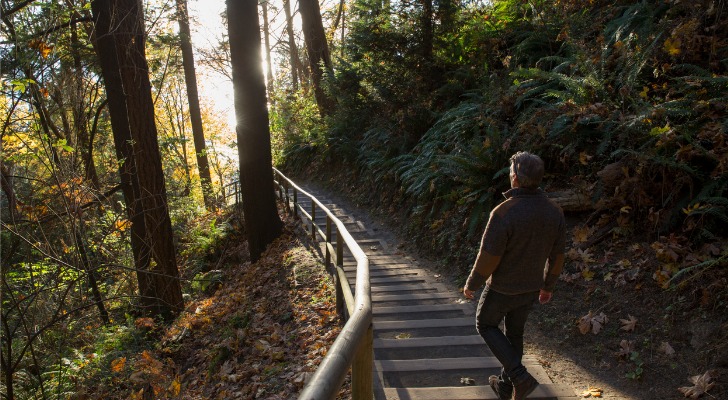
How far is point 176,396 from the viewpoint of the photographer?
6.20m

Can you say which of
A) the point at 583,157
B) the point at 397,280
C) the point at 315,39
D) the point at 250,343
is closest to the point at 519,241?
the point at 583,157

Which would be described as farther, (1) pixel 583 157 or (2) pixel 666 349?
(1) pixel 583 157

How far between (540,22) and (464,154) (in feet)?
14.0

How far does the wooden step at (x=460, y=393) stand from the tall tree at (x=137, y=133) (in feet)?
17.9

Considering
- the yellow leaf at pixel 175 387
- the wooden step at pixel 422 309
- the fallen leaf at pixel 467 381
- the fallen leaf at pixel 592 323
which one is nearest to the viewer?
the fallen leaf at pixel 467 381

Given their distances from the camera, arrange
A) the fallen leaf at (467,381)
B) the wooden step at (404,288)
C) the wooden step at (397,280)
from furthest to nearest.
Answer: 1. the wooden step at (397,280)
2. the wooden step at (404,288)
3. the fallen leaf at (467,381)

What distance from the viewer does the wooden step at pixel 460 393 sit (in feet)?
13.1

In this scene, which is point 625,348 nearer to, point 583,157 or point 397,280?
point 583,157

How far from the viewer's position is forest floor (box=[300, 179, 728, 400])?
4117mm

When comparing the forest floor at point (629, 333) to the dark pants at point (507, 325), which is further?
the forest floor at point (629, 333)

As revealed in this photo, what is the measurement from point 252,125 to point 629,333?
837 cm

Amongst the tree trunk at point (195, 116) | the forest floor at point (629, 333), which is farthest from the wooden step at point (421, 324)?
the tree trunk at point (195, 116)

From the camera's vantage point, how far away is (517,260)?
352 cm

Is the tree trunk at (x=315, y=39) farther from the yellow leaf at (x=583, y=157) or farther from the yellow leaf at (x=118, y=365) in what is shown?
the yellow leaf at (x=118, y=365)
